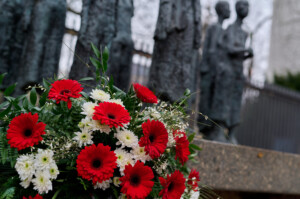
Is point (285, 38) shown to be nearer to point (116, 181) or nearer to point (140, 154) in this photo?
point (140, 154)

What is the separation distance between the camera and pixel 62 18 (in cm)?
414

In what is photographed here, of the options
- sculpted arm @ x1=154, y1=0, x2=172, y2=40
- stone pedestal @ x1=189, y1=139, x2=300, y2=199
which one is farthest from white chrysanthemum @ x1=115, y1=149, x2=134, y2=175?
sculpted arm @ x1=154, y1=0, x2=172, y2=40

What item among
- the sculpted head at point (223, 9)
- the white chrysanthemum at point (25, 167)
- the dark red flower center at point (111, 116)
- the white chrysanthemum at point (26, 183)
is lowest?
the white chrysanthemum at point (26, 183)

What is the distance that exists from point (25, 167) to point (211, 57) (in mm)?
5069

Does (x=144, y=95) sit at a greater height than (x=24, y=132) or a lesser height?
greater

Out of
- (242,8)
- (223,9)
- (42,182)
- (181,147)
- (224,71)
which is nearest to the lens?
(42,182)

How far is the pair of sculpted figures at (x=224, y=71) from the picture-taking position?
600 centimetres

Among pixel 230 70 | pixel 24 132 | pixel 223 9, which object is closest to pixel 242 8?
pixel 223 9

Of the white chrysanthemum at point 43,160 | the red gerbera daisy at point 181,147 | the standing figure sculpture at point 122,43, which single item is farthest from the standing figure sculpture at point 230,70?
the white chrysanthemum at point 43,160

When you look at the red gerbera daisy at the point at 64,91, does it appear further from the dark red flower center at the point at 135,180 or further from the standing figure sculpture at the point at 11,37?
the standing figure sculpture at the point at 11,37

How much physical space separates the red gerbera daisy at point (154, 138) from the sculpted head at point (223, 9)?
4881mm

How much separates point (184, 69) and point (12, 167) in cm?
312

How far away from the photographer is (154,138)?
1718 mm

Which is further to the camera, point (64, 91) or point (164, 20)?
point (164, 20)
